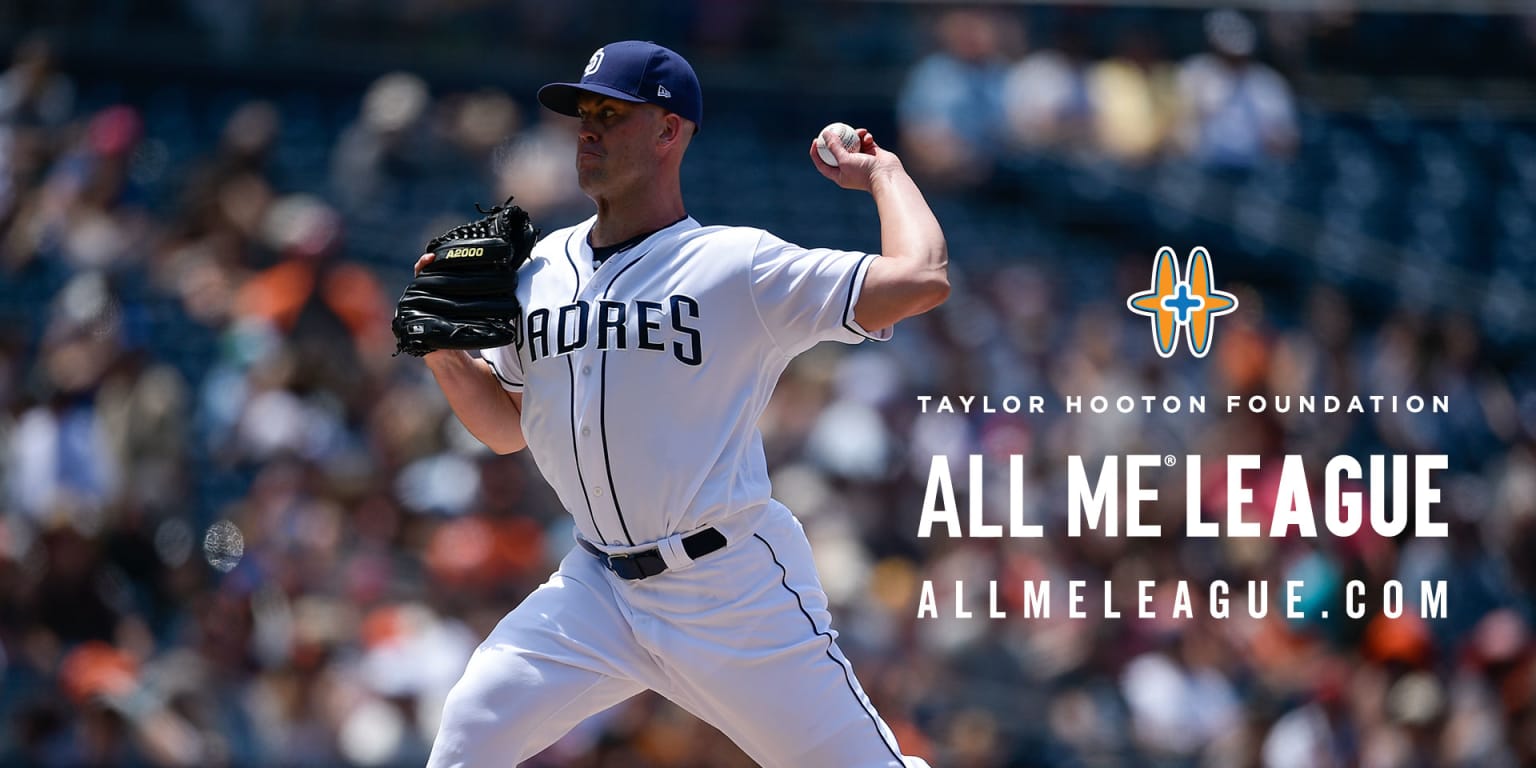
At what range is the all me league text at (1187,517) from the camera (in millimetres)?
7902

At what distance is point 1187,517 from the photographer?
8.16m

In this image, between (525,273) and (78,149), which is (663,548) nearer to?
(525,273)

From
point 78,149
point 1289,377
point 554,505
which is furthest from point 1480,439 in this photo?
point 78,149

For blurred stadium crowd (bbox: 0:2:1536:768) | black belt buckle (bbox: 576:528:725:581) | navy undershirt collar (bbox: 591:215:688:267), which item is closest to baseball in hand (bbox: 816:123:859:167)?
navy undershirt collar (bbox: 591:215:688:267)

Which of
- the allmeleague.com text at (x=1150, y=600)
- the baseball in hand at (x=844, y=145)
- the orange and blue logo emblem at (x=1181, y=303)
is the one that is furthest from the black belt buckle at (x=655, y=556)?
the orange and blue logo emblem at (x=1181, y=303)

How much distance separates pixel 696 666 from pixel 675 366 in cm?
56

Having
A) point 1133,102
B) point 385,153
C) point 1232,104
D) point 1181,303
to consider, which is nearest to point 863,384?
point 1181,303

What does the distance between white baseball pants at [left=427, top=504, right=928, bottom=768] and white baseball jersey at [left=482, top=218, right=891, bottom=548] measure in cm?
12

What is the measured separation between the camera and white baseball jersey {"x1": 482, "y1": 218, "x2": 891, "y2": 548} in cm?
353

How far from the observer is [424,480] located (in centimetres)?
807

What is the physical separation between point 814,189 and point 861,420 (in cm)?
245

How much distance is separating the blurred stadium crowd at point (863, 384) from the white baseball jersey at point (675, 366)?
353 cm

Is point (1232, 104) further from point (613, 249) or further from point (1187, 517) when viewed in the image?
point (613, 249)

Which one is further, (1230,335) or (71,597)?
(1230,335)
